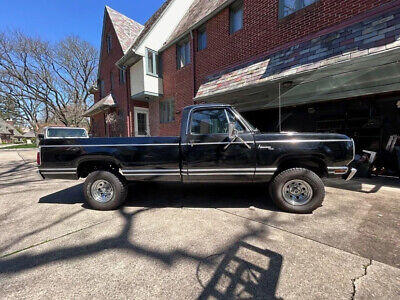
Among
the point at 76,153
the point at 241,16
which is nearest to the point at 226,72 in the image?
the point at 241,16

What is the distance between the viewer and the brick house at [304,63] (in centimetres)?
460

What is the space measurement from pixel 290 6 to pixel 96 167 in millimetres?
8033

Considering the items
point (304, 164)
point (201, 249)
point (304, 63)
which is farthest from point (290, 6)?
point (201, 249)

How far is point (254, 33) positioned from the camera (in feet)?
24.4

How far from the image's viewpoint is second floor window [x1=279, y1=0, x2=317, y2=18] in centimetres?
630

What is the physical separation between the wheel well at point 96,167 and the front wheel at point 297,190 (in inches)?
124

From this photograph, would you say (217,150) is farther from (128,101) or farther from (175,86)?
(128,101)

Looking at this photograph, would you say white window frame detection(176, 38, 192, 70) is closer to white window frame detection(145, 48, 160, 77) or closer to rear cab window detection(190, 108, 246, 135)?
white window frame detection(145, 48, 160, 77)

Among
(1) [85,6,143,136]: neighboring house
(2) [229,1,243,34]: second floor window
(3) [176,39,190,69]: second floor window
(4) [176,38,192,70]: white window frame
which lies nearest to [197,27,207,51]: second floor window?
(4) [176,38,192,70]: white window frame

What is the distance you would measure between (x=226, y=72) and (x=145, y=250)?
7.58 metres

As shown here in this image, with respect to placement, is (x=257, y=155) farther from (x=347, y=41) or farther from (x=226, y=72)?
(x=226, y=72)

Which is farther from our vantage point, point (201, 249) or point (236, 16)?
point (236, 16)

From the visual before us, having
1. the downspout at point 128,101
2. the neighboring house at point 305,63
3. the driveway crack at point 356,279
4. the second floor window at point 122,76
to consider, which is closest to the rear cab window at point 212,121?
the driveway crack at point 356,279

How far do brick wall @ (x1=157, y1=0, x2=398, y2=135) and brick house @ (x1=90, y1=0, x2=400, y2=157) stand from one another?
3 centimetres
